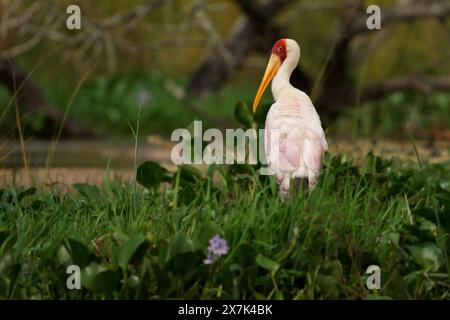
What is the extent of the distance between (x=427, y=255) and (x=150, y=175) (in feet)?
5.53

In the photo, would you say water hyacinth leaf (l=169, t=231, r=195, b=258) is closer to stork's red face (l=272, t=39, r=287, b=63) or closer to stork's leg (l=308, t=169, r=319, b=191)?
stork's leg (l=308, t=169, r=319, b=191)

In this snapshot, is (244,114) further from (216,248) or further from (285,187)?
(216,248)

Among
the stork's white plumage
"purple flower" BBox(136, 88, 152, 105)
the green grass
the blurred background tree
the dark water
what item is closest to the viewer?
the green grass

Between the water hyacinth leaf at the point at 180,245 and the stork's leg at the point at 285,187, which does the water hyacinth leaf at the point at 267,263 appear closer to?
the water hyacinth leaf at the point at 180,245

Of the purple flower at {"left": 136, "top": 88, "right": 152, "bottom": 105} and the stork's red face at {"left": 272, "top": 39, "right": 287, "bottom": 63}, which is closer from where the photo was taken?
the stork's red face at {"left": 272, "top": 39, "right": 287, "bottom": 63}

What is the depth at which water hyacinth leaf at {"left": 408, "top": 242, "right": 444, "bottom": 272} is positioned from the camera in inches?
142

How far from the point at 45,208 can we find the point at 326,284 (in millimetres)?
1534

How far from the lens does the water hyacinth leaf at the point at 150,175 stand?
15.9ft

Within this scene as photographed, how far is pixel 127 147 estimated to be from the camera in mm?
9461

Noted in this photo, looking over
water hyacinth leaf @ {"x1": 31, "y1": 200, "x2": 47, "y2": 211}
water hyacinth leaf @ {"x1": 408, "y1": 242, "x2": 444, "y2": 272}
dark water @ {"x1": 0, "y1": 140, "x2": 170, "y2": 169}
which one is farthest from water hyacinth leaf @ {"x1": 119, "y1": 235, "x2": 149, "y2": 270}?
dark water @ {"x1": 0, "y1": 140, "x2": 170, "y2": 169}

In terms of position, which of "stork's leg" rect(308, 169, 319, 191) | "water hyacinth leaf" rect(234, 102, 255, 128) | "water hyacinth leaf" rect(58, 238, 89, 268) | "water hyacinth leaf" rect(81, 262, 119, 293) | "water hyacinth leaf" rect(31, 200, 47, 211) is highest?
"water hyacinth leaf" rect(234, 102, 255, 128)

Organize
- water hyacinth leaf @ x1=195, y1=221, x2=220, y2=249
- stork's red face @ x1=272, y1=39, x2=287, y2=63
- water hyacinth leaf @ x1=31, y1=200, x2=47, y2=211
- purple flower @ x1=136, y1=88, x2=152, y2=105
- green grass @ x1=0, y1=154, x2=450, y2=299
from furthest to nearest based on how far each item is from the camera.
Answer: purple flower @ x1=136, y1=88, x2=152, y2=105, water hyacinth leaf @ x1=31, y1=200, x2=47, y2=211, stork's red face @ x1=272, y1=39, x2=287, y2=63, water hyacinth leaf @ x1=195, y1=221, x2=220, y2=249, green grass @ x1=0, y1=154, x2=450, y2=299

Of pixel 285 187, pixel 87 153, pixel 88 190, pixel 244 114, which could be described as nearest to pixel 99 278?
pixel 285 187

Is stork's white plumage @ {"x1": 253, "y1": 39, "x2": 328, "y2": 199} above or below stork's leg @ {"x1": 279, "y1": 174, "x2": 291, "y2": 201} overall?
above
